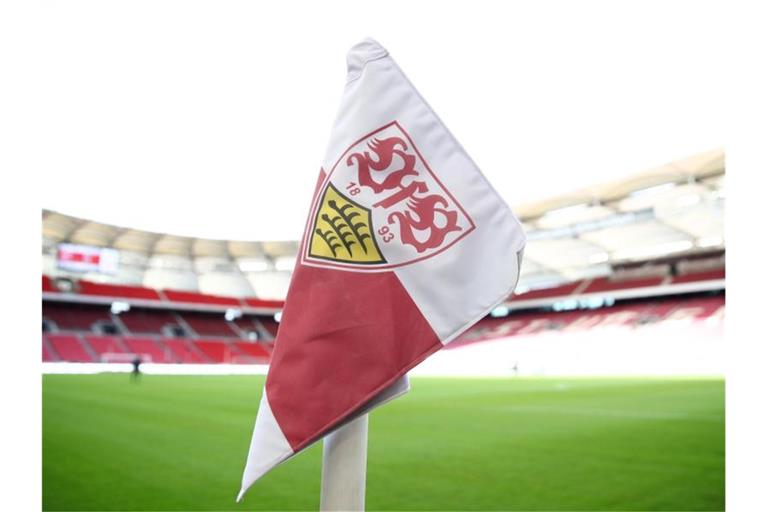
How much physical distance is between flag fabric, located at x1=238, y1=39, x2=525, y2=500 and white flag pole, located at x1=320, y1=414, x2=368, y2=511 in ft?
0.28

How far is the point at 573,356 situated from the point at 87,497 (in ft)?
101

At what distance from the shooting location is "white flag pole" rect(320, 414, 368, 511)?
3.75ft

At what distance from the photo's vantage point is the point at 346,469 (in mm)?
1150

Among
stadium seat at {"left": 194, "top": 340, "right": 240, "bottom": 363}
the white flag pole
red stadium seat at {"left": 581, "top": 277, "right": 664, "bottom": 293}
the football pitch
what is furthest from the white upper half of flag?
stadium seat at {"left": 194, "top": 340, "right": 240, "bottom": 363}

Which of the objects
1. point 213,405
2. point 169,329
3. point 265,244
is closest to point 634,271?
point 265,244

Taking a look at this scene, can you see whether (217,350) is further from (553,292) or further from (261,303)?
(553,292)

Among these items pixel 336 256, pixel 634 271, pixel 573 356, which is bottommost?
pixel 573 356

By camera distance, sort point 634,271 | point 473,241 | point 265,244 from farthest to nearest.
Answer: point 265,244
point 634,271
point 473,241

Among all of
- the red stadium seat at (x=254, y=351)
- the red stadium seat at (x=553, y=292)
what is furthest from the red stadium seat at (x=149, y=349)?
the red stadium seat at (x=553, y=292)

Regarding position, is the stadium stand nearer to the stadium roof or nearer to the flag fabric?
the stadium roof

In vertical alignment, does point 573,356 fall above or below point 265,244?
below

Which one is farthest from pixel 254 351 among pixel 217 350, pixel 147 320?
pixel 147 320

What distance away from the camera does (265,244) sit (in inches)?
1790

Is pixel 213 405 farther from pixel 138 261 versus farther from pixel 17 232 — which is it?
pixel 138 261
